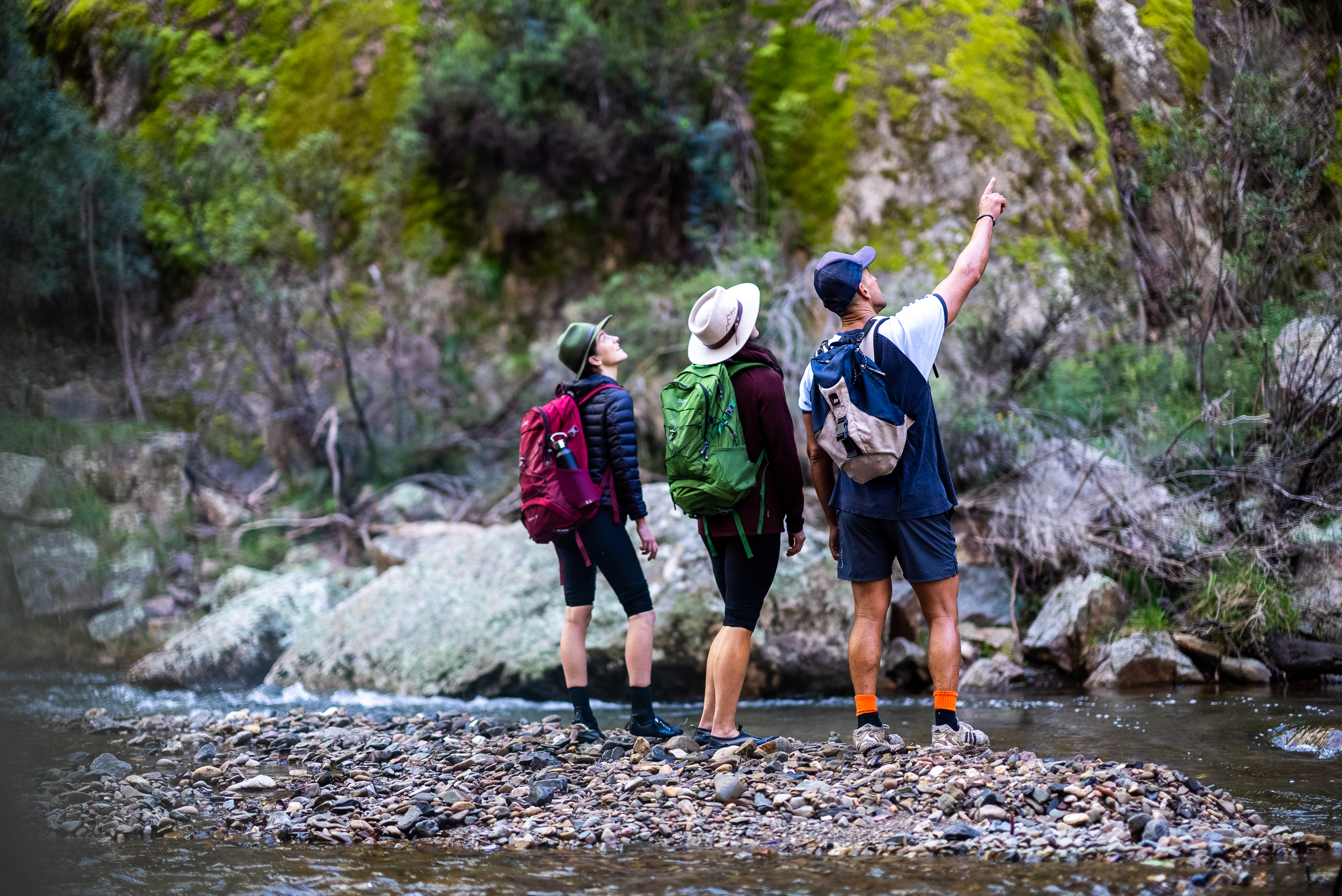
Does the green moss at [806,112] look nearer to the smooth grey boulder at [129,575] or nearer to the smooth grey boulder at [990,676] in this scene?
the smooth grey boulder at [990,676]

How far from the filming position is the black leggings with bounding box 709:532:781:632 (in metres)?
4.93

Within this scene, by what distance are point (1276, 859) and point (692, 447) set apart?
2.77 m

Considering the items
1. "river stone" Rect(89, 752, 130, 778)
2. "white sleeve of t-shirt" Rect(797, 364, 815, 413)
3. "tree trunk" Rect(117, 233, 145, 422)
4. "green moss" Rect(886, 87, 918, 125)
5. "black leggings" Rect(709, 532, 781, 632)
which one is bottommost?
"river stone" Rect(89, 752, 130, 778)

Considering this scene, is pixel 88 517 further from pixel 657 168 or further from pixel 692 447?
pixel 692 447

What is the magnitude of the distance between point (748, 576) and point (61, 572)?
8.26 meters

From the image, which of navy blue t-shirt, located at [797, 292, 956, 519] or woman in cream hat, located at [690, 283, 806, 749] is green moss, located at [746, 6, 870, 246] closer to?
woman in cream hat, located at [690, 283, 806, 749]

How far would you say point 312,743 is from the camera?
602 cm

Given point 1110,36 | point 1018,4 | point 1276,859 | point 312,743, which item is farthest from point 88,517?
point 1110,36

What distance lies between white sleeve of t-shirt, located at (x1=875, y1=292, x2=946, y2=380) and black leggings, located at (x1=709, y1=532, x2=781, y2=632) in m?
1.09

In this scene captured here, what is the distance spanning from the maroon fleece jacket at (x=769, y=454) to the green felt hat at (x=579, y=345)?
984mm

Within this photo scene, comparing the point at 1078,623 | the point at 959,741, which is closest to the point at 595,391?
the point at 959,741

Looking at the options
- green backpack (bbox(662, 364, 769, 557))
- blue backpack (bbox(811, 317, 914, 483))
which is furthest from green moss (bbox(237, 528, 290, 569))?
blue backpack (bbox(811, 317, 914, 483))

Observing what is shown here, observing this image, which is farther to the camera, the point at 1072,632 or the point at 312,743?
the point at 1072,632

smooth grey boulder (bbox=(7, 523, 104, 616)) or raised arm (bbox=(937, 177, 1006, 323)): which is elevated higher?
raised arm (bbox=(937, 177, 1006, 323))
